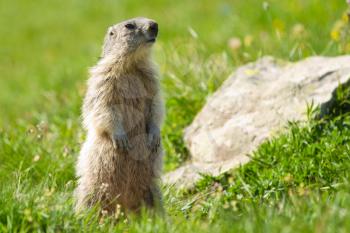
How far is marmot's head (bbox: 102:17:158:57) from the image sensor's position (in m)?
5.31

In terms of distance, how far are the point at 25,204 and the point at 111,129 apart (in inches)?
44.9

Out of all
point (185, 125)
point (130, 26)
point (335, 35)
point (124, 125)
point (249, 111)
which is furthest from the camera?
point (335, 35)

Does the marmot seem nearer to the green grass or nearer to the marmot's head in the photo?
the marmot's head

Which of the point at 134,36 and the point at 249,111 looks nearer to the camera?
the point at 134,36

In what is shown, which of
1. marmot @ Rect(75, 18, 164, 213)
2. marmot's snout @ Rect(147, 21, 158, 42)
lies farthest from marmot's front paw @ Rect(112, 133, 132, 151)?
marmot's snout @ Rect(147, 21, 158, 42)

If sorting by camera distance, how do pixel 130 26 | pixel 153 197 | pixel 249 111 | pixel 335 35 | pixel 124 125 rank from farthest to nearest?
1. pixel 335 35
2. pixel 249 111
3. pixel 130 26
4. pixel 124 125
5. pixel 153 197

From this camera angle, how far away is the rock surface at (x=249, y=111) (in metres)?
5.78

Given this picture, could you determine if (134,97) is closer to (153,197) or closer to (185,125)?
(153,197)

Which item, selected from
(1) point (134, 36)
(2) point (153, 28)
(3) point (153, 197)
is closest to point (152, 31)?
(2) point (153, 28)

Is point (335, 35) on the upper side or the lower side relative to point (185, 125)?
upper

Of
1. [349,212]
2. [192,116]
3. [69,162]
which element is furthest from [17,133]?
[349,212]

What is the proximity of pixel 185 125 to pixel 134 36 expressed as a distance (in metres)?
1.61

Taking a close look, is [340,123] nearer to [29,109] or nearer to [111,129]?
[111,129]

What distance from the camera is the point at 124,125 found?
208 inches
